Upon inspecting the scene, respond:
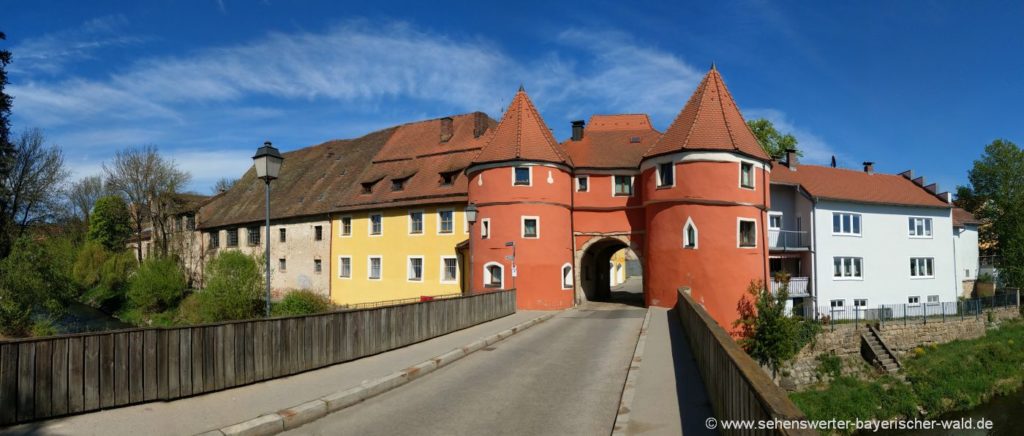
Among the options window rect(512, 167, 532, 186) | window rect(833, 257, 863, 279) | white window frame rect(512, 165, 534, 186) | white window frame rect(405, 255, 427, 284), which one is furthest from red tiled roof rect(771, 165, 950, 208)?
white window frame rect(405, 255, 427, 284)

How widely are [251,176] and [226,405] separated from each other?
44702 mm

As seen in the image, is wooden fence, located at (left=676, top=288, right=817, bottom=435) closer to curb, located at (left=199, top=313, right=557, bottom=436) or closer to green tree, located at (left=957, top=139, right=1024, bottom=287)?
curb, located at (left=199, top=313, right=557, bottom=436)

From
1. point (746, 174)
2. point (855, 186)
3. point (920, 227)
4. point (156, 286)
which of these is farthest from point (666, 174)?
point (156, 286)

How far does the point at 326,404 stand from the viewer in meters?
7.84

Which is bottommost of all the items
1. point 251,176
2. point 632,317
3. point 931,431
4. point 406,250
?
point 931,431

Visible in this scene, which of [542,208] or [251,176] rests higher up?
[251,176]

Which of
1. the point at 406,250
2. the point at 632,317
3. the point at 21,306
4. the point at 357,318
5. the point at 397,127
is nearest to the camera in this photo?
the point at 357,318

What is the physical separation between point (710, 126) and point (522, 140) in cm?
797

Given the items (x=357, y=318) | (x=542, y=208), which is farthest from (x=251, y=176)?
(x=357, y=318)

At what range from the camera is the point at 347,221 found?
116ft

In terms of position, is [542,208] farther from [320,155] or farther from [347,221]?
[320,155]

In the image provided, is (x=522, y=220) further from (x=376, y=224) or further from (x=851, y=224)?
(x=851, y=224)

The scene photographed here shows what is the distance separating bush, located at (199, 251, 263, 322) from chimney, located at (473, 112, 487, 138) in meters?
14.0

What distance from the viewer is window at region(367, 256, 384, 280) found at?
3303 centimetres
